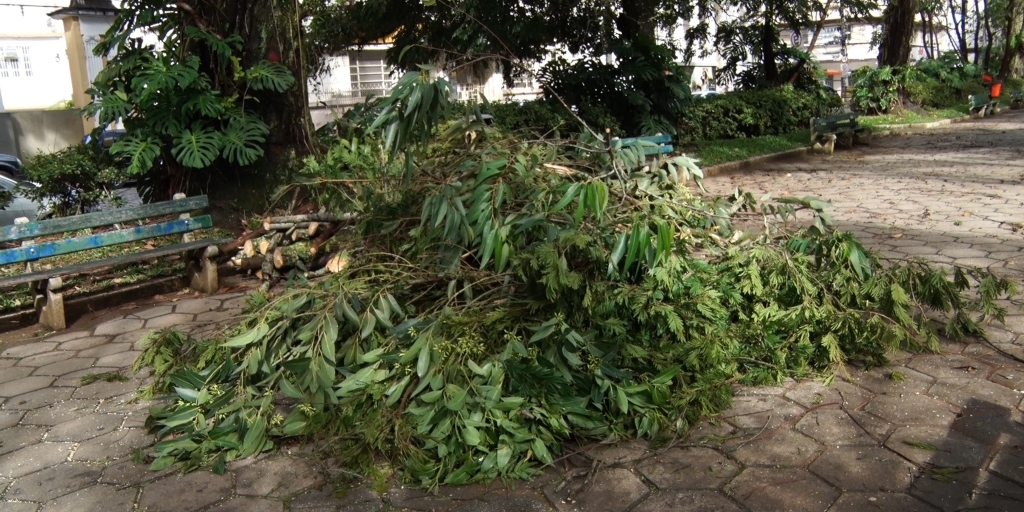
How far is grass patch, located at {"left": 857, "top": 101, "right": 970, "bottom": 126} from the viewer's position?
21.3m

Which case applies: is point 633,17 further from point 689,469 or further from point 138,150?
Answer: point 689,469

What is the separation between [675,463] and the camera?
12.8ft

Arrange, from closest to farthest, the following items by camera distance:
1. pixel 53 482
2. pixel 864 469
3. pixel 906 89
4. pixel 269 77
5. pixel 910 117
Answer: pixel 864 469
pixel 53 482
pixel 269 77
pixel 910 117
pixel 906 89

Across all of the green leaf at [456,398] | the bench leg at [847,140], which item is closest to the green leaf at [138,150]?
the green leaf at [456,398]

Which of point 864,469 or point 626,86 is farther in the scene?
point 626,86

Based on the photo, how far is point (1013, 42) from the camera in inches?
1230

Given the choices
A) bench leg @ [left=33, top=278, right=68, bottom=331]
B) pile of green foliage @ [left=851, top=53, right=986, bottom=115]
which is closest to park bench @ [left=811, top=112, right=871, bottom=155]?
pile of green foliage @ [left=851, top=53, right=986, bottom=115]

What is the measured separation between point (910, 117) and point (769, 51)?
5.11m

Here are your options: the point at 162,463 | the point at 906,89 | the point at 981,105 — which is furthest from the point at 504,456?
the point at 981,105

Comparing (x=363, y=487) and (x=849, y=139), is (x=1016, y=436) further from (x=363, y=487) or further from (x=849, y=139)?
(x=849, y=139)

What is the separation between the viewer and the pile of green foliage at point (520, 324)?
398 centimetres

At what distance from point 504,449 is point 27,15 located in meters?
27.8

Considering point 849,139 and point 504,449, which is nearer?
point 504,449

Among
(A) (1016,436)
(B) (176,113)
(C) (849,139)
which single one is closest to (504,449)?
(A) (1016,436)
